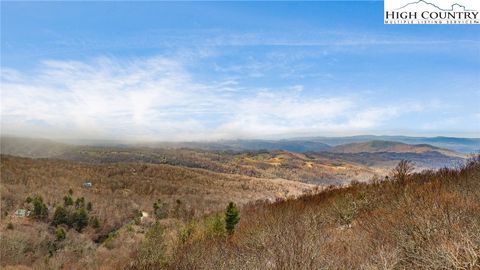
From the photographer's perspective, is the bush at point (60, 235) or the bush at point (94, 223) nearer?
the bush at point (60, 235)

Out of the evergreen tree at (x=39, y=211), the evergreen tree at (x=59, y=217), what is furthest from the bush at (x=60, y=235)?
the evergreen tree at (x=39, y=211)

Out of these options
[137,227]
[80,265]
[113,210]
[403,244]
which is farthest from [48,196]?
[403,244]

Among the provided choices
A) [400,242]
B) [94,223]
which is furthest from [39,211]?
[400,242]

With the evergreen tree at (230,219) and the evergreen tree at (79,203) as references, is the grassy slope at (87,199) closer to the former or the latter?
the evergreen tree at (79,203)

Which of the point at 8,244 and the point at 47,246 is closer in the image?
the point at 8,244

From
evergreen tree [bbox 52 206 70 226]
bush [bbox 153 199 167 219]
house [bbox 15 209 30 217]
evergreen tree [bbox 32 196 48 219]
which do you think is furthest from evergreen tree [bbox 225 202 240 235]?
house [bbox 15 209 30 217]

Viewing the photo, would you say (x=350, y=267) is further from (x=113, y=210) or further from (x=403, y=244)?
(x=113, y=210)

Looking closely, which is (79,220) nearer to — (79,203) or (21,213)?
(79,203)

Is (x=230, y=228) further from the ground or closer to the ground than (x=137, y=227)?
further from the ground

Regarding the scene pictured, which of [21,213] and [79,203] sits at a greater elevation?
[79,203]

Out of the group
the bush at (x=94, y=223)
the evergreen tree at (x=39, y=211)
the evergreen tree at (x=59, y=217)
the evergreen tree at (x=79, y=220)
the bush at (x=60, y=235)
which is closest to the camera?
the bush at (x=60, y=235)

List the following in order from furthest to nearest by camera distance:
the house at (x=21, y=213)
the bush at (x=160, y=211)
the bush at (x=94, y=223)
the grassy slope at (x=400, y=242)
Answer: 1. the bush at (x=160, y=211)
2. the bush at (x=94, y=223)
3. the house at (x=21, y=213)
4. the grassy slope at (x=400, y=242)
